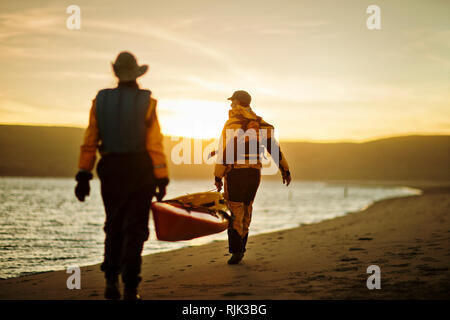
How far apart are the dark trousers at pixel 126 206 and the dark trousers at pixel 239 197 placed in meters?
2.46

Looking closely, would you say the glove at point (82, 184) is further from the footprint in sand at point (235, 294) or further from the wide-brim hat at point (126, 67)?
the footprint in sand at point (235, 294)

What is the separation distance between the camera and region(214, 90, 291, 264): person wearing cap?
22.5ft

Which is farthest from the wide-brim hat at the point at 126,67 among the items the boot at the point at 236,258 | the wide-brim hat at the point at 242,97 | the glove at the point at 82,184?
the boot at the point at 236,258

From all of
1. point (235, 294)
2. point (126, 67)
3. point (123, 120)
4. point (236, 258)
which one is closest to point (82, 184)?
point (123, 120)

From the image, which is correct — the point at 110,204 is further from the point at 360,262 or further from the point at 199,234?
the point at 360,262

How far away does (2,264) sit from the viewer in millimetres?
9664

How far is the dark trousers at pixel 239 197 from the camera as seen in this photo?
A: 6.88 m

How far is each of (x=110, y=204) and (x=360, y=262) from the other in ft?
12.4

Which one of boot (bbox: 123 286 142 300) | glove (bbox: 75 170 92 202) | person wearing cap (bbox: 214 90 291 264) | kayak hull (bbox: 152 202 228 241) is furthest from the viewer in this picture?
person wearing cap (bbox: 214 90 291 264)

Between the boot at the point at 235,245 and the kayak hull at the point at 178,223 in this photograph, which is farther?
the boot at the point at 235,245

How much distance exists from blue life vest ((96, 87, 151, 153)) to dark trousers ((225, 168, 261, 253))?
2.57 meters

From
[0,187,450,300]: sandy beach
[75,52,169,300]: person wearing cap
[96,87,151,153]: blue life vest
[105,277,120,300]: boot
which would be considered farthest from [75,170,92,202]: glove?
[0,187,450,300]: sandy beach

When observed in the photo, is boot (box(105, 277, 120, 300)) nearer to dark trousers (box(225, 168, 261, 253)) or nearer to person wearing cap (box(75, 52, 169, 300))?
person wearing cap (box(75, 52, 169, 300))
